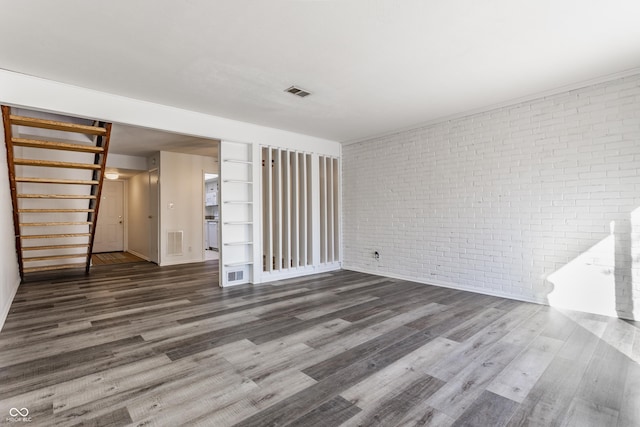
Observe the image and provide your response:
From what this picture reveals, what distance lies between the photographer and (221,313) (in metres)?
3.50

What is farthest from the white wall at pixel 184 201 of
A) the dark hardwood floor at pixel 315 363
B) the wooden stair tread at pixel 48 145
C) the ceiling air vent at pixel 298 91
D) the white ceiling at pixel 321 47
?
the ceiling air vent at pixel 298 91

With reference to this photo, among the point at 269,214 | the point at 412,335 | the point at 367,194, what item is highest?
the point at 367,194

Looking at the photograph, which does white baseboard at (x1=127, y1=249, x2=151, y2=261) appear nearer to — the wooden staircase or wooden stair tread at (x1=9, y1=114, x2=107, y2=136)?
the wooden staircase

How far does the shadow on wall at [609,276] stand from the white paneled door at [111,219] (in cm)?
1079

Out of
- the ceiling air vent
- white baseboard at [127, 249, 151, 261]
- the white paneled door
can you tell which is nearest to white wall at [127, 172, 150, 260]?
white baseboard at [127, 249, 151, 261]

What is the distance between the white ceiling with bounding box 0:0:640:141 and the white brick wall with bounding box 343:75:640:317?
48cm

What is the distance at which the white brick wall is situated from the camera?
132 inches

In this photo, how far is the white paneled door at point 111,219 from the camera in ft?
30.0

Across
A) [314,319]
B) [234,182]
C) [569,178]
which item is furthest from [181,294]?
[569,178]

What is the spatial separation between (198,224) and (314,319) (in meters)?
5.26

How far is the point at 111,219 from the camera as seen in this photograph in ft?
30.6

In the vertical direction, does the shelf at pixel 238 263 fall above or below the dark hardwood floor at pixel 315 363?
above

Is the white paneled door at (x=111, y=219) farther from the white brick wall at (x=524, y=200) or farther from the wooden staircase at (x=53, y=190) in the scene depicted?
the white brick wall at (x=524, y=200)

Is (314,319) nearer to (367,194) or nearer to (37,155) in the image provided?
(367,194)
